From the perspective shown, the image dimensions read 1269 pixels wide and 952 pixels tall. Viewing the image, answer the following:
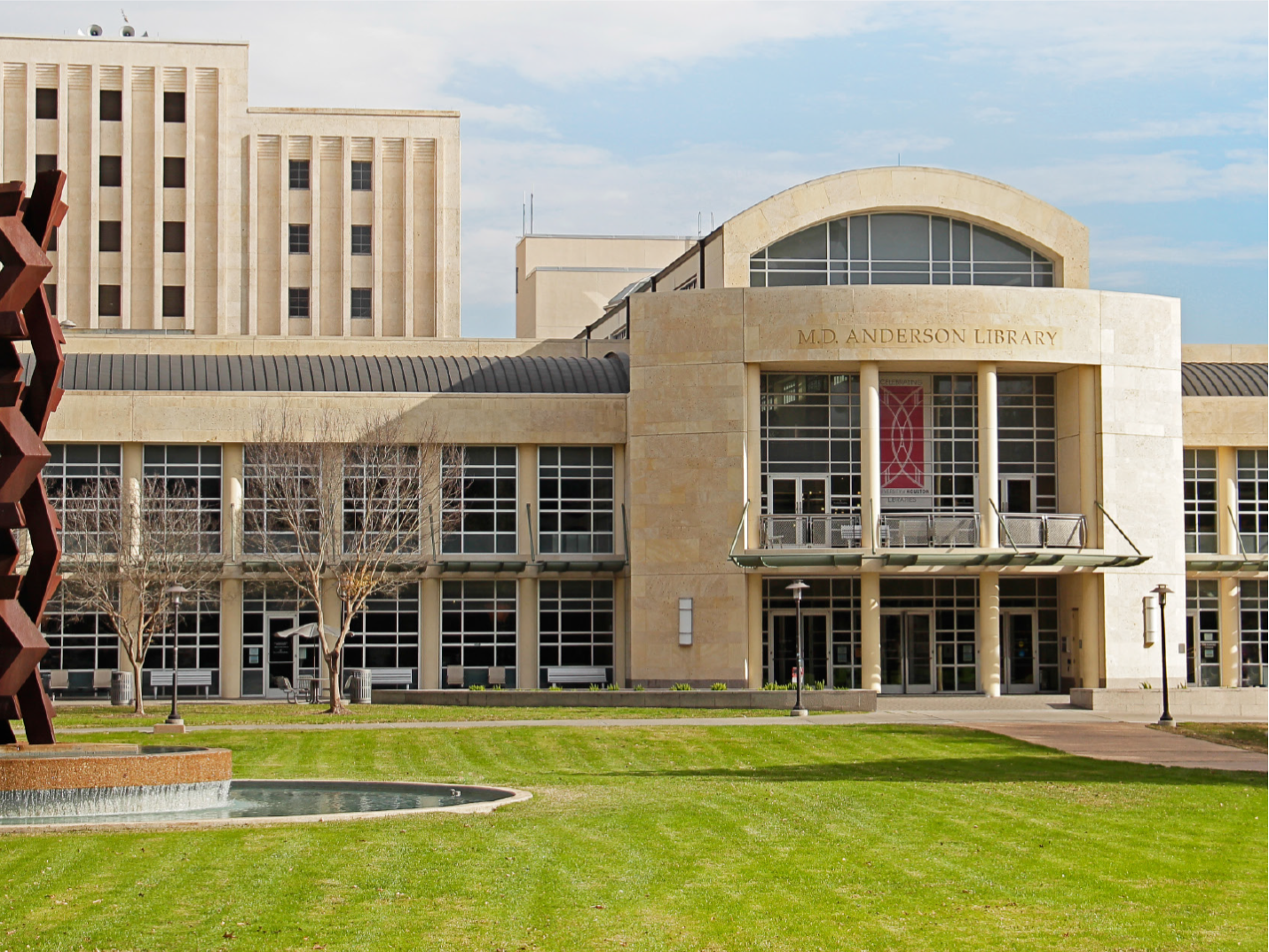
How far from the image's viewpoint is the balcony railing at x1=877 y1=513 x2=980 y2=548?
46.7 m

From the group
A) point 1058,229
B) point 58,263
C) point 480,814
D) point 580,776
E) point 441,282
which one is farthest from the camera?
point 441,282

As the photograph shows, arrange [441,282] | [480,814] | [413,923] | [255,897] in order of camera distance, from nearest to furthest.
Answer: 1. [413,923]
2. [255,897]
3. [480,814]
4. [441,282]

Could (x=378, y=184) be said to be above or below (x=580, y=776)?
above

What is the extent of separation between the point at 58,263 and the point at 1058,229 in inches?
1841

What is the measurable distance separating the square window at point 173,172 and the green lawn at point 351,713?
128 feet

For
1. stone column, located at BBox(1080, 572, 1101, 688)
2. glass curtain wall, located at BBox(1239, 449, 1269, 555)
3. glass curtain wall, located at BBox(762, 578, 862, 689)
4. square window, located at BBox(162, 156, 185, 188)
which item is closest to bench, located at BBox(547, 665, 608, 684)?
glass curtain wall, located at BBox(762, 578, 862, 689)

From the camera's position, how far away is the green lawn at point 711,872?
1382cm

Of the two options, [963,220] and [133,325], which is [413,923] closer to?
[963,220]

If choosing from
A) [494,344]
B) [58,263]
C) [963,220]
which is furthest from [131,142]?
[963,220]

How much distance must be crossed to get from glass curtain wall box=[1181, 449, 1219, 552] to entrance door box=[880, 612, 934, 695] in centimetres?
1038

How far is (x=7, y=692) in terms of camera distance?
73.4 feet

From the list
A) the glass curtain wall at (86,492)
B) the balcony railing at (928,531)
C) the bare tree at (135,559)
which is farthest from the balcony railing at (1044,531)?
the glass curtain wall at (86,492)

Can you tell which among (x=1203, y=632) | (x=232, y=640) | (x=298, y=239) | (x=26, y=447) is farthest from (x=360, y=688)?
(x=298, y=239)

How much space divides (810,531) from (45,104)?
47.5 metres
